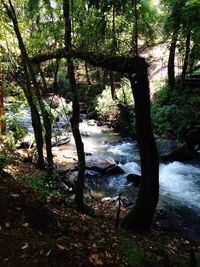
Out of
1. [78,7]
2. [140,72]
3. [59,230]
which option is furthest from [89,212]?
[78,7]

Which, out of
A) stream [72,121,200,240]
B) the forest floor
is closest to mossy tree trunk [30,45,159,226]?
the forest floor

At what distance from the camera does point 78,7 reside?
10078 mm

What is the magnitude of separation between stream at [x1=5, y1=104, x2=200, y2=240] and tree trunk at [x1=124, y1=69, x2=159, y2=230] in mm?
1899

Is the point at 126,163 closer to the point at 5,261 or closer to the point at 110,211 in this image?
the point at 110,211

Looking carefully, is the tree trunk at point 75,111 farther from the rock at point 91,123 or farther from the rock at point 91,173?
the rock at point 91,123

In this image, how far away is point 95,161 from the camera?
13.8m

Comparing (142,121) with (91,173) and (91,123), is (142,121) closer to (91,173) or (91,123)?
(91,173)

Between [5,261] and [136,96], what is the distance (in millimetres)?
3859

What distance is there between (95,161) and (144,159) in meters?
7.08

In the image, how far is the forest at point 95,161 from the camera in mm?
5559

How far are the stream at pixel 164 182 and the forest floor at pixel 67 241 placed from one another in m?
1.75

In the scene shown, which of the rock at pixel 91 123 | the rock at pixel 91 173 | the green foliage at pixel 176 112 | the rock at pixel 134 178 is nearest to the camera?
the rock at pixel 134 178

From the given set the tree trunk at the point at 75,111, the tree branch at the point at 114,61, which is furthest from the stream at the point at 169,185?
the tree branch at the point at 114,61

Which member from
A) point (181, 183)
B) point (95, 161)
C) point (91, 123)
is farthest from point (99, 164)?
point (91, 123)
